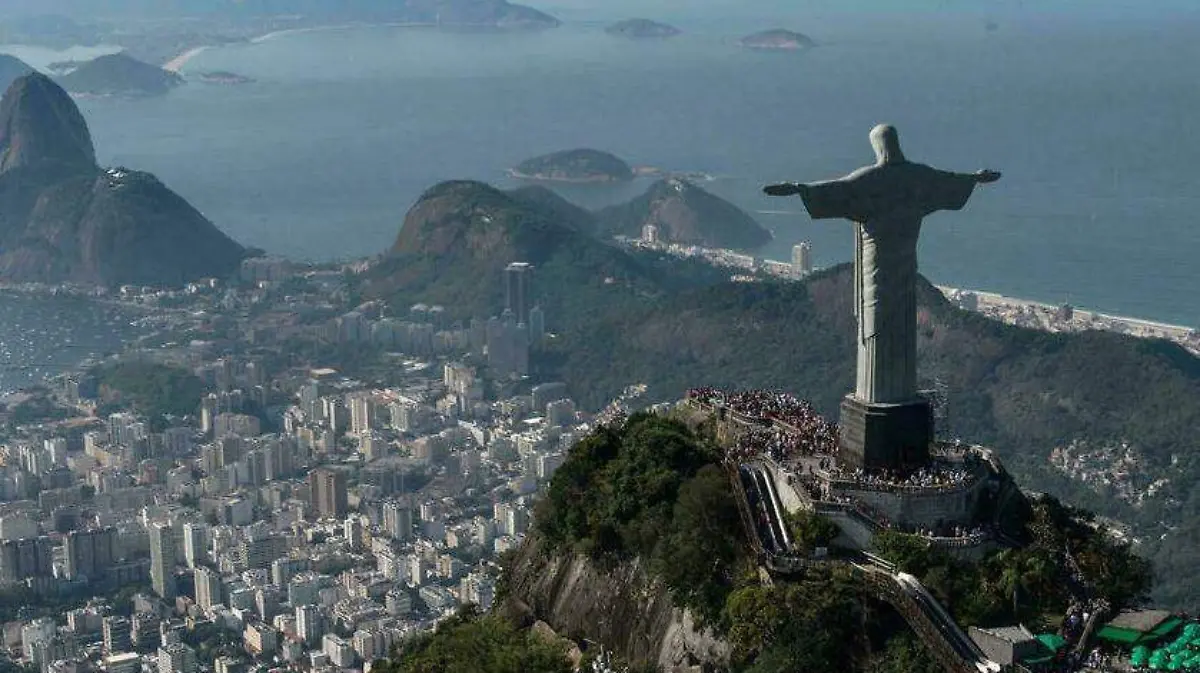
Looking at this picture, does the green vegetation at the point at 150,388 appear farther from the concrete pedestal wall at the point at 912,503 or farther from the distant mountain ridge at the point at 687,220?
the concrete pedestal wall at the point at 912,503

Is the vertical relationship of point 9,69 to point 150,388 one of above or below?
above

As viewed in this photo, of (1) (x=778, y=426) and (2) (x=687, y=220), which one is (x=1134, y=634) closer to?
(1) (x=778, y=426)

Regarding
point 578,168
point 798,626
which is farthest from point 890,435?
point 578,168

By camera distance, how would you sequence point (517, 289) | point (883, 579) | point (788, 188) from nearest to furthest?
point (883, 579) → point (788, 188) → point (517, 289)

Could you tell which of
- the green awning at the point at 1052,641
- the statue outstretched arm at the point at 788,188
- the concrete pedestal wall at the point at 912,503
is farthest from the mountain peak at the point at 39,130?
the green awning at the point at 1052,641

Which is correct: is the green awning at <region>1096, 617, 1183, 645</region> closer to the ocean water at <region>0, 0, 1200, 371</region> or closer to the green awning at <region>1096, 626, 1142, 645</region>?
the green awning at <region>1096, 626, 1142, 645</region>

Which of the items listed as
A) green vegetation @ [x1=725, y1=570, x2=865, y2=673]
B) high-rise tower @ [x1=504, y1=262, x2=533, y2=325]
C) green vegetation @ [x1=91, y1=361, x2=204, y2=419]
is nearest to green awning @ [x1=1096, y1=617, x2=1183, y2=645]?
green vegetation @ [x1=725, y1=570, x2=865, y2=673]

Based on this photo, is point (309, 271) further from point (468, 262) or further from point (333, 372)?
point (333, 372)
